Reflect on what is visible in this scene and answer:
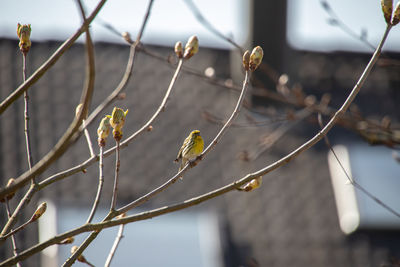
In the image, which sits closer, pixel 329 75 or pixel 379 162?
pixel 379 162

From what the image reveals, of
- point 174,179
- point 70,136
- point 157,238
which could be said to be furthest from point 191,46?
point 157,238

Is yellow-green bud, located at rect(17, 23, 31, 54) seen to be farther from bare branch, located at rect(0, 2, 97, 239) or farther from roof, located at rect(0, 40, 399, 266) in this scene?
roof, located at rect(0, 40, 399, 266)

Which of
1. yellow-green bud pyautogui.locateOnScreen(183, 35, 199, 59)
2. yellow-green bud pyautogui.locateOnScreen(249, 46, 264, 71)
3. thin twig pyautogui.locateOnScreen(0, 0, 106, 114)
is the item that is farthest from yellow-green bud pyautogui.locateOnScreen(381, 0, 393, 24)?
thin twig pyautogui.locateOnScreen(0, 0, 106, 114)

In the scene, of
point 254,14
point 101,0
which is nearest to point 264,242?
point 254,14

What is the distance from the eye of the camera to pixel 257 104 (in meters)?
6.61

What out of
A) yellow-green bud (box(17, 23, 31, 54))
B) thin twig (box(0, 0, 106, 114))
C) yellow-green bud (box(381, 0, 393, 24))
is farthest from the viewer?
yellow-green bud (box(17, 23, 31, 54))

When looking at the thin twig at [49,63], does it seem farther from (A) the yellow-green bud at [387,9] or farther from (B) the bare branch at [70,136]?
(A) the yellow-green bud at [387,9]

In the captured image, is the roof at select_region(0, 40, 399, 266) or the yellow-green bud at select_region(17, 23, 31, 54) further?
the roof at select_region(0, 40, 399, 266)

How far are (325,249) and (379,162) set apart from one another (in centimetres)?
157

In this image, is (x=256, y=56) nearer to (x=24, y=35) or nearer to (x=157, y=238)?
(x=24, y=35)

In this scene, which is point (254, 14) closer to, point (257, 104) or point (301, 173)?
point (257, 104)

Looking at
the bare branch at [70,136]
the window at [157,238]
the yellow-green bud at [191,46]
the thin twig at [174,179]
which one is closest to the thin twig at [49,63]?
the bare branch at [70,136]

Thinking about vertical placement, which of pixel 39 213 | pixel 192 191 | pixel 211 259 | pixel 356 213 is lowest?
pixel 39 213

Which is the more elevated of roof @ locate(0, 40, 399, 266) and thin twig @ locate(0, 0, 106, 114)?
roof @ locate(0, 40, 399, 266)
